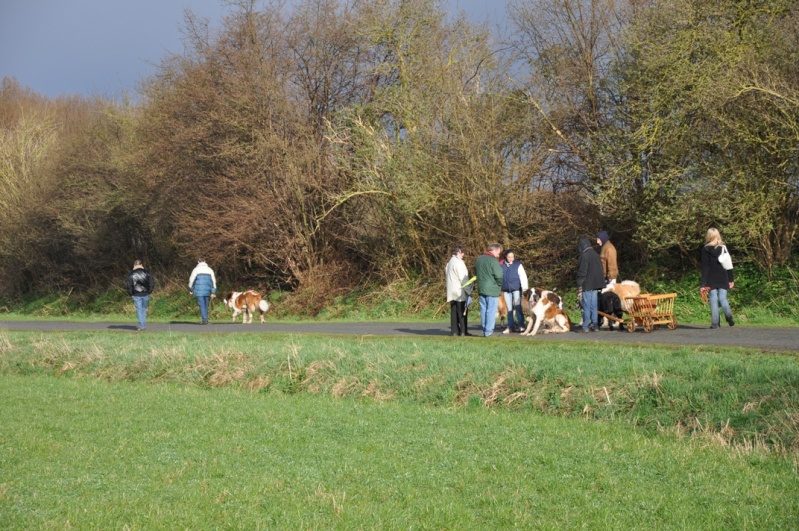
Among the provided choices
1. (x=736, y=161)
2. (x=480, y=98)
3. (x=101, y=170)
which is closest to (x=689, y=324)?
(x=736, y=161)

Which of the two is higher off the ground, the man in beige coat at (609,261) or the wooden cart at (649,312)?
the man in beige coat at (609,261)

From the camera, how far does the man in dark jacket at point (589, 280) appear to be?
17.7m

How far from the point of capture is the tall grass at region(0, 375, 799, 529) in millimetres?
7180

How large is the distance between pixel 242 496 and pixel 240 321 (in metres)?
20.5

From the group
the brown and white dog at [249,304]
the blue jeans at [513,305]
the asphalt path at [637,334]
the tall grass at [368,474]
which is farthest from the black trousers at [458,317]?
the brown and white dog at [249,304]

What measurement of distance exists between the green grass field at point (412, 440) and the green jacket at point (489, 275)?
1723 millimetres

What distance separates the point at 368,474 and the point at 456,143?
18.4 metres

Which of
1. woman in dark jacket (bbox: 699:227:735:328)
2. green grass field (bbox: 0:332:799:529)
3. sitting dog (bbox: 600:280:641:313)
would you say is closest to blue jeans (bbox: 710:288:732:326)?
woman in dark jacket (bbox: 699:227:735:328)

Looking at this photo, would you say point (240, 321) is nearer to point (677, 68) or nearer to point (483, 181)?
point (483, 181)

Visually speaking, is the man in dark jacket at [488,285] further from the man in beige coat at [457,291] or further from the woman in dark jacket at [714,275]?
the woman in dark jacket at [714,275]

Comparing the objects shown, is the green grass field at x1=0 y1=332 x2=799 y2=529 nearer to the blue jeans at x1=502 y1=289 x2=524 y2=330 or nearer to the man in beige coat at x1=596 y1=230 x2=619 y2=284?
the blue jeans at x1=502 y1=289 x2=524 y2=330

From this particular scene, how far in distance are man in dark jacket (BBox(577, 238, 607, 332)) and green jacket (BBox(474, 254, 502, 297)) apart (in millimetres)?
1697

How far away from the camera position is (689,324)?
63.0 feet

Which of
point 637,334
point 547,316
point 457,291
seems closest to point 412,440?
point 457,291
